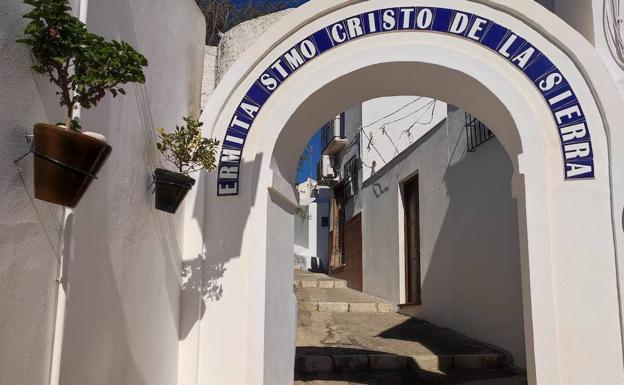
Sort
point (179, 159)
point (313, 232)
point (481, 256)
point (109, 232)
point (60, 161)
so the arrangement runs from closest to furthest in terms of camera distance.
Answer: point (60, 161) → point (109, 232) → point (179, 159) → point (481, 256) → point (313, 232)

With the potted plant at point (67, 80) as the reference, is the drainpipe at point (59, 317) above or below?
below

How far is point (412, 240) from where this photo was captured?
11.3 metres

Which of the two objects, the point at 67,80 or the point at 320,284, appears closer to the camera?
the point at 67,80

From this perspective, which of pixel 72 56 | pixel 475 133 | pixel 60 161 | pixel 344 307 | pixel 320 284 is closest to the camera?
pixel 60 161

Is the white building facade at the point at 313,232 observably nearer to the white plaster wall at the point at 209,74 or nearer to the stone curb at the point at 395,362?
the stone curb at the point at 395,362

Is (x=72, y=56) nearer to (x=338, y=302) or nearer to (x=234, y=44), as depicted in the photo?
(x=234, y=44)

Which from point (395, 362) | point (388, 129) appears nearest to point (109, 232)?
point (395, 362)

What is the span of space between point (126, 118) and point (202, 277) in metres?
1.50

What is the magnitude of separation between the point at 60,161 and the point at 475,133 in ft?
22.3

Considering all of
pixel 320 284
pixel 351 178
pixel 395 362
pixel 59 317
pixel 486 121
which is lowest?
pixel 395 362

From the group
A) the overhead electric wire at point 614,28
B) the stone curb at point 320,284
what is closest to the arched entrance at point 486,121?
the overhead electric wire at point 614,28

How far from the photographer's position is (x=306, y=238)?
773 inches

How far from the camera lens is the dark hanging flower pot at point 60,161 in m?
2.57

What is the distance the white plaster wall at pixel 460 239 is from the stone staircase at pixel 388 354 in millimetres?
304
